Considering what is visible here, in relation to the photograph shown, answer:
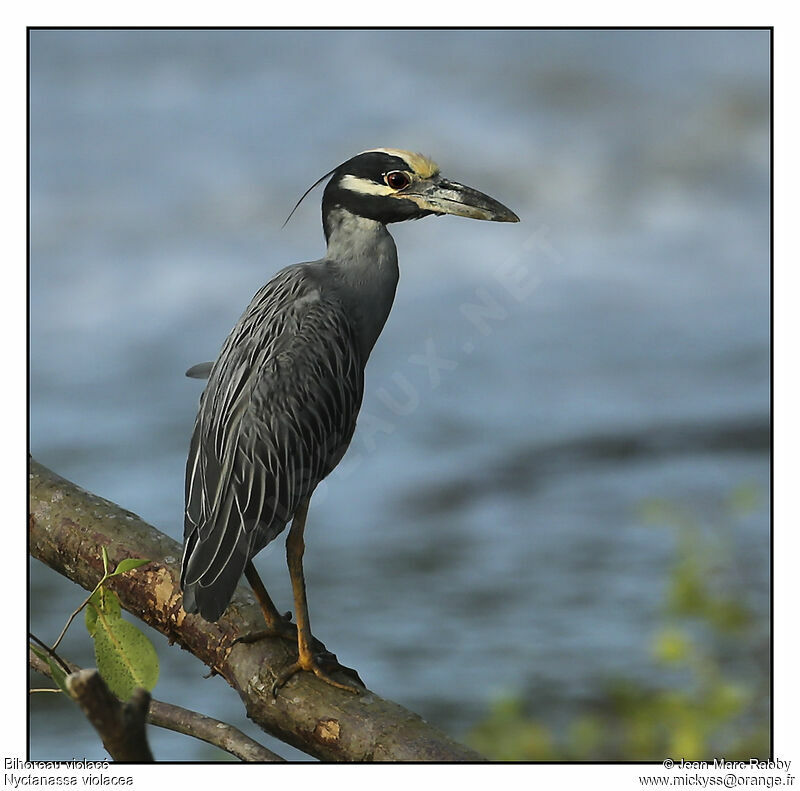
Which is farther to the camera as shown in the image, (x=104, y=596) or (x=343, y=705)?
(x=343, y=705)

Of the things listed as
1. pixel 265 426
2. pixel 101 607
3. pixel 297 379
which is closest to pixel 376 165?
pixel 297 379

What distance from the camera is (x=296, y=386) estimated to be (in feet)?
6.03

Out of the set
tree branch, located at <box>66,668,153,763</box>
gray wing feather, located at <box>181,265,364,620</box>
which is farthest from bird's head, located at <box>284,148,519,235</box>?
tree branch, located at <box>66,668,153,763</box>

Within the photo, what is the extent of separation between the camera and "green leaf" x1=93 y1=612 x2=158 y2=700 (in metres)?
1.46

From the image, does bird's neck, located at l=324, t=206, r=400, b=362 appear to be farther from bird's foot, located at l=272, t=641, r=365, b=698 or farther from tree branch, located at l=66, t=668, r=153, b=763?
tree branch, located at l=66, t=668, r=153, b=763

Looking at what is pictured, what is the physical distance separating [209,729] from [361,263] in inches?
35.1

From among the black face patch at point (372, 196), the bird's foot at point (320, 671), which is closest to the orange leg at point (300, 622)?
the bird's foot at point (320, 671)

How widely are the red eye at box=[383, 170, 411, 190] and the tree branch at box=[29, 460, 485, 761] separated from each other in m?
0.78

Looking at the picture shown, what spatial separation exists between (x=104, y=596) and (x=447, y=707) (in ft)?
7.30

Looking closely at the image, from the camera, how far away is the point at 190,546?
1.70 metres

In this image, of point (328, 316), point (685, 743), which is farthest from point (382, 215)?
point (685, 743)

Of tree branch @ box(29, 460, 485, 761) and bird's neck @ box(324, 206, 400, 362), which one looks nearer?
tree branch @ box(29, 460, 485, 761)

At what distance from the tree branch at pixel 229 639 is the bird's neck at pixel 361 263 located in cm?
55

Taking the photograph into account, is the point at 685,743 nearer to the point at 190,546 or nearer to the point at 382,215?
the point at 190,546
